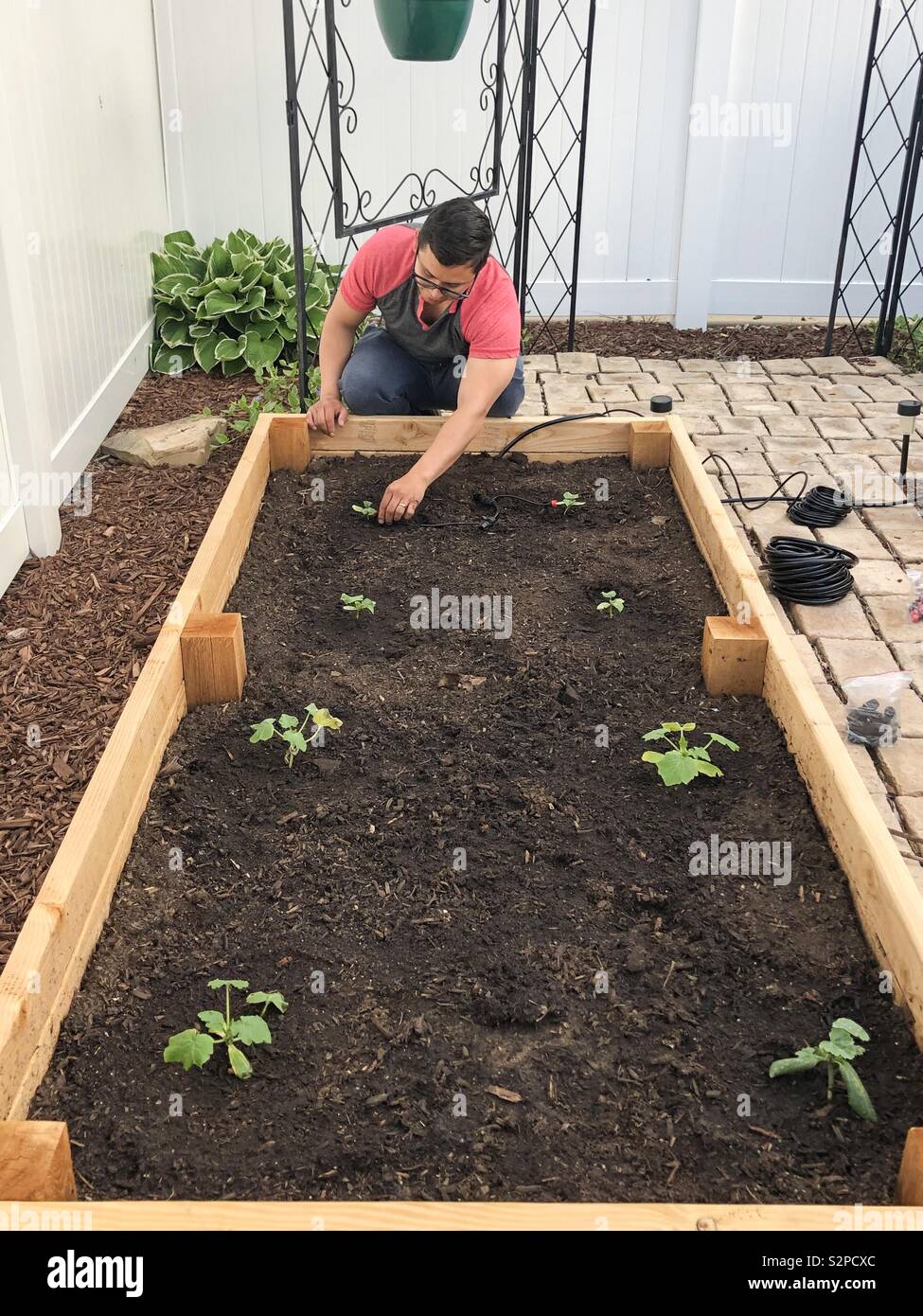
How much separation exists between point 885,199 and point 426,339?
3884 mm

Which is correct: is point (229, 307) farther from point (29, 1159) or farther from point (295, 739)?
point (29, 1159)

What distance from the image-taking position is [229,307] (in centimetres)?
605

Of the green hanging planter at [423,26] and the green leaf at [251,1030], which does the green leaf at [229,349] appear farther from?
the green leaf at [251,1030]

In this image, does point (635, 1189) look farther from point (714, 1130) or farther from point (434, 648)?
point (434, 648)

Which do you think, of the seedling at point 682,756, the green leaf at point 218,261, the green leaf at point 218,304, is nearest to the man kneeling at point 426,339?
the seedling at point 682,756

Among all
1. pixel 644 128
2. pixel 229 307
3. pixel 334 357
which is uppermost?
pixel 644 128

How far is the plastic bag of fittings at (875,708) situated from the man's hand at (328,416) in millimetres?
1855

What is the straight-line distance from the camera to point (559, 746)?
2.59 m

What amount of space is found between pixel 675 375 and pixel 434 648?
378 centimetres

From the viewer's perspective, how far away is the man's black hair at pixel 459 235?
3.39 m

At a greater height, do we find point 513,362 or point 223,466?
point 513,362

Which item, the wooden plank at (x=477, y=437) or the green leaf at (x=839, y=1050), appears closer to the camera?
the green leaf at (x=839, y=1050)

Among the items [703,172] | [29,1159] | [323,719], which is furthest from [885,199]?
[29,1159]
